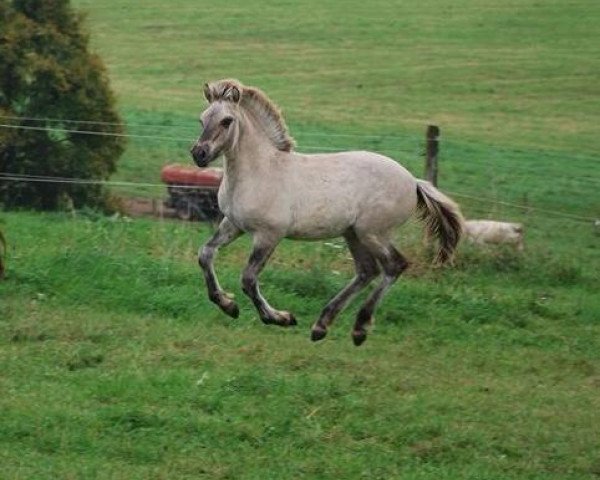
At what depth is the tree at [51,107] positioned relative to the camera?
17.4 metres

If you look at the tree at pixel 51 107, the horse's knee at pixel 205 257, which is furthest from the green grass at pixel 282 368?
the tree at pixel 51 107

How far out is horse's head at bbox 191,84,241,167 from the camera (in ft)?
29.5

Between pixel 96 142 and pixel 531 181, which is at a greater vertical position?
pixel 96 142

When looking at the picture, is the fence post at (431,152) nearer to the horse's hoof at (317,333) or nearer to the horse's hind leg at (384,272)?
the horse's hind leg at (384,272)

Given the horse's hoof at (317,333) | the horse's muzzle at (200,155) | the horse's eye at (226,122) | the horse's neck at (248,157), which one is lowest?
the horse's hoof at (317,333)

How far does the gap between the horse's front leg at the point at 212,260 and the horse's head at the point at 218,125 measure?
54 cm

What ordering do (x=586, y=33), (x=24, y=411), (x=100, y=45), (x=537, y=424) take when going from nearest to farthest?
(x=24, y=411) → (x=537, y=424) → (x=100, y=45) → (x=586, y=33)

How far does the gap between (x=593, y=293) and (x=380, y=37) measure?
28262 mm

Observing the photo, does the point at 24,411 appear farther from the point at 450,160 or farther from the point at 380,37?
the point at 380,37

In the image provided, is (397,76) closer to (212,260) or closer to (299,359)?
(299,359)

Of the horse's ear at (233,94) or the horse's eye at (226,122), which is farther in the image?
the horse's ear at (233,94)

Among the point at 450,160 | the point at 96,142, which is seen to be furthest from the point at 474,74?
the point at 96,142

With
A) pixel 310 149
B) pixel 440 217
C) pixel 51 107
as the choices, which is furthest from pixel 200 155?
pixel 310 149

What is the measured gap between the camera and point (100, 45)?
39.4 m
